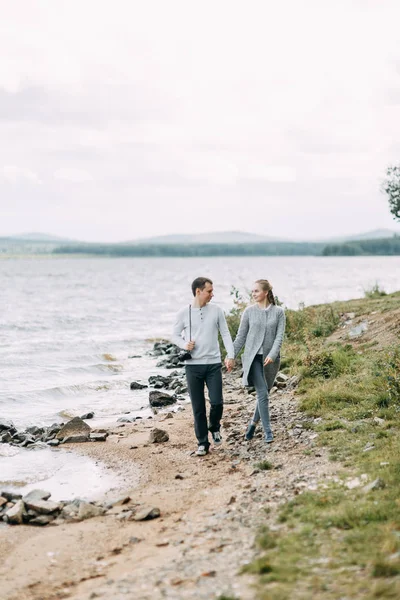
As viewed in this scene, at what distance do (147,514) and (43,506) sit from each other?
4.79ft

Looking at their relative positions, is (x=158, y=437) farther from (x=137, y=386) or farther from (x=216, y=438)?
(x=137, y=386)

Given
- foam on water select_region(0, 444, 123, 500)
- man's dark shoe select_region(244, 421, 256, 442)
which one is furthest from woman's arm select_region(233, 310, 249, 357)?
foam on water select_region(0, 444, 123, 500)

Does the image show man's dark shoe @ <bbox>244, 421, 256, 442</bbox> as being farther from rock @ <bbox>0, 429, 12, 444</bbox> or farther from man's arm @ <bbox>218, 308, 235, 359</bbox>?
rock @ <bbox>0, 429, 12, 444</bbox>

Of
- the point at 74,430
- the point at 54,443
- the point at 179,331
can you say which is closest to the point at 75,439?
the point at 54,443

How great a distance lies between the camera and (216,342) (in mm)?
9688

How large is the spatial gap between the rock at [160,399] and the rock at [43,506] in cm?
756

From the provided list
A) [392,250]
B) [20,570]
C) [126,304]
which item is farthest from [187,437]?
[392,250]

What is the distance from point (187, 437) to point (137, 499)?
3.35 metres

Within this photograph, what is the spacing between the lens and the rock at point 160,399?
1586 centimetres

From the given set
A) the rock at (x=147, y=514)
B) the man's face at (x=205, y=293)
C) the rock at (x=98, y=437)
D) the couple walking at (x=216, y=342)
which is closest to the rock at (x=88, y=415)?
the rock at (x=98, y=437)

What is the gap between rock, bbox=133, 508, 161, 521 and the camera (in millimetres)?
7516

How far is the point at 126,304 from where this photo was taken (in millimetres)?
55438

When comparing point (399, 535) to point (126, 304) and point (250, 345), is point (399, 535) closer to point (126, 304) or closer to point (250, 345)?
point (250, 345)

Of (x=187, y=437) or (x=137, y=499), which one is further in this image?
(x=187, y=437)
